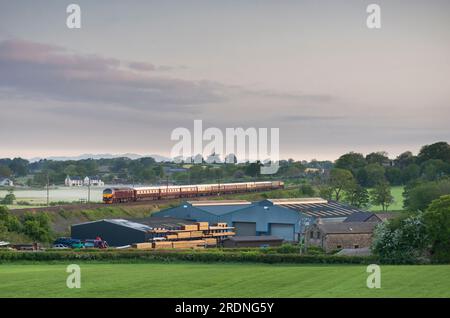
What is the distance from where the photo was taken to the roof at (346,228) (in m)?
48.4

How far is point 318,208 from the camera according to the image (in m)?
64.8

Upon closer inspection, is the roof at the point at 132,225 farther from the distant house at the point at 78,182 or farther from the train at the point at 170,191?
the distant house at the point at 78,182

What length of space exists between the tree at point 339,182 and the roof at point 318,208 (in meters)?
15.4

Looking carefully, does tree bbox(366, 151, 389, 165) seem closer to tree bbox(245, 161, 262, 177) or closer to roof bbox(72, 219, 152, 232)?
tree bbox(245, 161, 262, 177)

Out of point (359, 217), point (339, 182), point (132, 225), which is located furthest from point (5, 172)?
point (359, 217)

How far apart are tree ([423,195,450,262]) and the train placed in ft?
120

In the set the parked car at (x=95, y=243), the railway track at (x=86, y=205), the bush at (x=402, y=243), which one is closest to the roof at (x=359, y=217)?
the parked car at (x=95, y=243)

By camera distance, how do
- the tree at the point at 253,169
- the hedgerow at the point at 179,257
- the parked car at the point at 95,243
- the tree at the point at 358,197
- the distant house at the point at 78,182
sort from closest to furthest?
the hedgerow at the point at 179,257 → the parked car at the point at 95,243 → the tree at the point at 358,197 → the distant house at the point at 78,182 → the tree at the point at 253,169

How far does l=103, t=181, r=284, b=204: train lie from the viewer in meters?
69.1

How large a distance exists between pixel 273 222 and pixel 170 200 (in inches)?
722

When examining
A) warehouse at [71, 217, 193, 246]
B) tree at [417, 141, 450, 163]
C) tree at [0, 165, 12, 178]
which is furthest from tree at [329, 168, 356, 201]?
tree at [0, 165, 12, 178]

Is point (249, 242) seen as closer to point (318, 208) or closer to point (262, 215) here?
point (262, 215)
